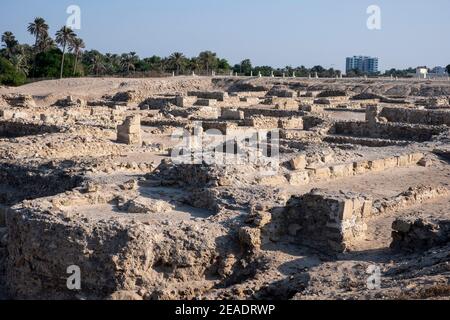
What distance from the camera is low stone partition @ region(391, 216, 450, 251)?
25.4 ft

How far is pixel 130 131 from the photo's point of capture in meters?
16.1

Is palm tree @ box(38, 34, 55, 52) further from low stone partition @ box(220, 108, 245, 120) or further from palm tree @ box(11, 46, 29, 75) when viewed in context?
low stone partition @ box(220, 108, 245, 120)

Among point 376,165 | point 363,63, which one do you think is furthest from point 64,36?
point 363,63

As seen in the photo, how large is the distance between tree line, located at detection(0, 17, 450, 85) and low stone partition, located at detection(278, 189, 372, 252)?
117 ft

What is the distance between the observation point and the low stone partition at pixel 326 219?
26.2 feet

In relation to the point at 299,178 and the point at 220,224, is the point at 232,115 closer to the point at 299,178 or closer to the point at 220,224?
the point at 299,178

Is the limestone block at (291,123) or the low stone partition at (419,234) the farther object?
the limestone block at (291,123)

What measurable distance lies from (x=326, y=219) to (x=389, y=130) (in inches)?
505

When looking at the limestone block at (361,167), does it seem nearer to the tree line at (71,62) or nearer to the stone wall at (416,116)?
the stone wall at (416,116)

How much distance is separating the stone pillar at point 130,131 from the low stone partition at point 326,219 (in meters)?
8.49

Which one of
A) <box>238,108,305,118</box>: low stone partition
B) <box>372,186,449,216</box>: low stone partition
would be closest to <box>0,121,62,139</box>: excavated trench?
<box>238,108,305,118</box>: low stone partition

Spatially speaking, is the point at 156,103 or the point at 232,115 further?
the point at 156,103

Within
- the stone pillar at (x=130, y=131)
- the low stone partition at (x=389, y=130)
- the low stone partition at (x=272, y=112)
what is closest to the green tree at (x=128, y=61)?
the low stone partition at (x=272, y=112)
